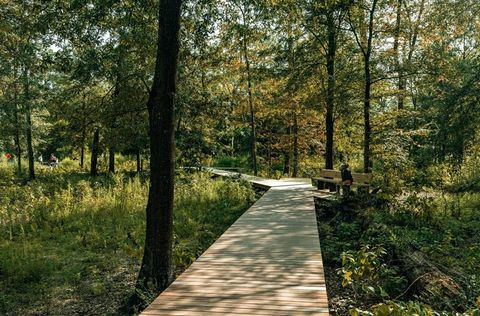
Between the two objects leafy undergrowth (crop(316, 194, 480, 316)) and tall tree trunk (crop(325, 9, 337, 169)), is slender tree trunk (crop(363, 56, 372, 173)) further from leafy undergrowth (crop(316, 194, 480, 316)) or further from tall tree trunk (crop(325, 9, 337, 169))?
leafy undergrowth (crop(316, 194, 480, 316))

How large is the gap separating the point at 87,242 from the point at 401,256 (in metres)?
6.24

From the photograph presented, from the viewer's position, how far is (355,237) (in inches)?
310

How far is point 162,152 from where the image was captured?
5328 mm

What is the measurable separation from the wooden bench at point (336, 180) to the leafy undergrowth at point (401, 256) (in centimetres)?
94

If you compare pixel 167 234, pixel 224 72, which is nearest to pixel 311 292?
pixel 167 234

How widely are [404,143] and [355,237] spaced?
4966 mm

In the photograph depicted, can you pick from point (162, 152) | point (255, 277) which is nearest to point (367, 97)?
point (162, 152)

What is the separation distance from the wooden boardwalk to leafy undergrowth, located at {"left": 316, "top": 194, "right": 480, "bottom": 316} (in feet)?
1.56

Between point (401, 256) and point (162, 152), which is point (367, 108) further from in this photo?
point (162, 152)

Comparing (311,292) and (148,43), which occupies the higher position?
(148,43)

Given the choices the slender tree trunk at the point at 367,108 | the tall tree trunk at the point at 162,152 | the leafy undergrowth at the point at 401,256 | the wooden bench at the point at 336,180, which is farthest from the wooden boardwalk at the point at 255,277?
the slender tree trunk at the point at 367,108

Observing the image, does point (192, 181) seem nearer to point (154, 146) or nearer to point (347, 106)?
point (347, 106)

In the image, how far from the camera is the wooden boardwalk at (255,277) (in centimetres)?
366

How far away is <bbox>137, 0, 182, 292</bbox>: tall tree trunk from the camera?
17.2ft
